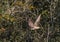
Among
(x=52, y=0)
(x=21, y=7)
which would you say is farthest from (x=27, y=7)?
(x=52, y=0)

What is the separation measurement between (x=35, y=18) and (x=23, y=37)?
29cm

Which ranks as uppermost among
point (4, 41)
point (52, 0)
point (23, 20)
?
point (52, 0)

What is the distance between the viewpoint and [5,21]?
367cm

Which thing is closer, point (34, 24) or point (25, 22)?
point (34, 24)

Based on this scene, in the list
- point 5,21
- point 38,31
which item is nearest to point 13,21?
point 5,21

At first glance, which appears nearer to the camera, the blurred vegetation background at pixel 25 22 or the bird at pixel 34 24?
the bird at pixel 34 24

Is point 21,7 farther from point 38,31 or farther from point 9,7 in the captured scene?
point 38,31

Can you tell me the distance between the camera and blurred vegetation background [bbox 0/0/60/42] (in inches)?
143

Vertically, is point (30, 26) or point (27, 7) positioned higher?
point (27, 7)

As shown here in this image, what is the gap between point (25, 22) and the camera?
12.1 feet

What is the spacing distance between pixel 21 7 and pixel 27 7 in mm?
78

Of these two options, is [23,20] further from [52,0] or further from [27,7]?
[52,0]

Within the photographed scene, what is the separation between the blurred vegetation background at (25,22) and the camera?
11.9 ft

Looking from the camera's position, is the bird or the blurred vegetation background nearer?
the bird
